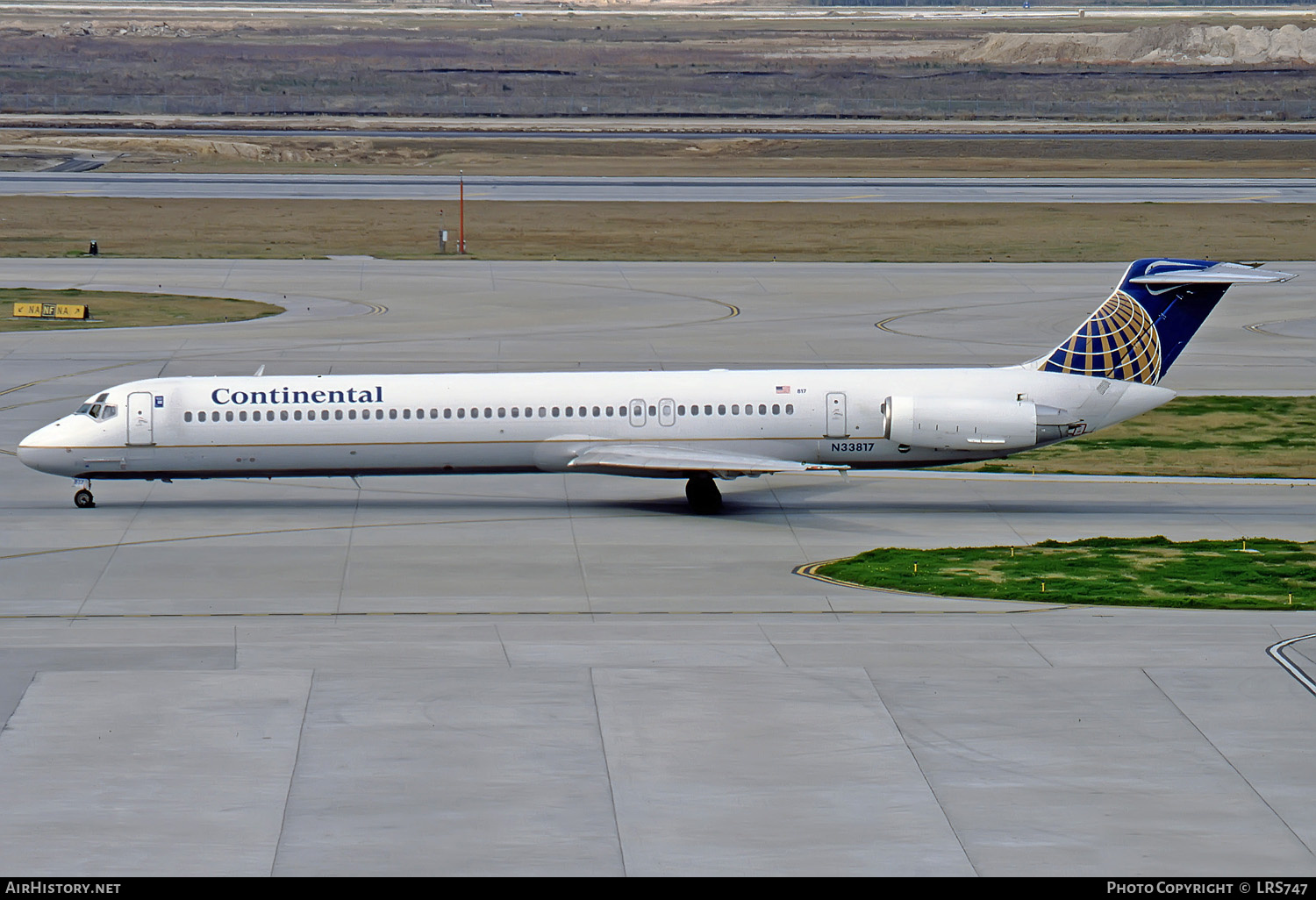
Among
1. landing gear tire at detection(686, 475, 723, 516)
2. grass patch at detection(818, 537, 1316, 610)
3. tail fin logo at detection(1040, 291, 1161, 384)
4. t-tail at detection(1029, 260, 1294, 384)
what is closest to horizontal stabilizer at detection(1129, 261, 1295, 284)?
t-tail at detection(1029, 260, 1294, 384)

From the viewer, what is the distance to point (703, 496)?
38.3 meters

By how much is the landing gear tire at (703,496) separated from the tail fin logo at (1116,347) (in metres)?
8.03

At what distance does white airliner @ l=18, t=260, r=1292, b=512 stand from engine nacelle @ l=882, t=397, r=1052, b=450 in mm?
39

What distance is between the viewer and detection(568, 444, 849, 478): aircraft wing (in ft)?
121

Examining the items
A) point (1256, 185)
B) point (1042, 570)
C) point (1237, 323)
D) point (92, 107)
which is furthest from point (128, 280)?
point (92, 107)

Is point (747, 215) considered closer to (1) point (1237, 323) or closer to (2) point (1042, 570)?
(1) point (1237, 323)

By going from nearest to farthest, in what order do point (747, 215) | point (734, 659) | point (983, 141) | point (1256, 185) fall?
point (734, 659), point (747, 215), point (1256, 185), point (983, 141)

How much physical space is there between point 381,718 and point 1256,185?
95973 mm

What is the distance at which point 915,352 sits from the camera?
5797cm

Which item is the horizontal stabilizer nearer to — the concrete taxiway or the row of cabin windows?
the concrete taxiway

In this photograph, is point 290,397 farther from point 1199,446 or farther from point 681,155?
point 681,155

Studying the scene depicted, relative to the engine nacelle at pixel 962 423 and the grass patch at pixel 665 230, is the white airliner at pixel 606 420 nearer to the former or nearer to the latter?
the engine nacelle at pixel 962 423

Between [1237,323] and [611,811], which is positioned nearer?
[611,811]
